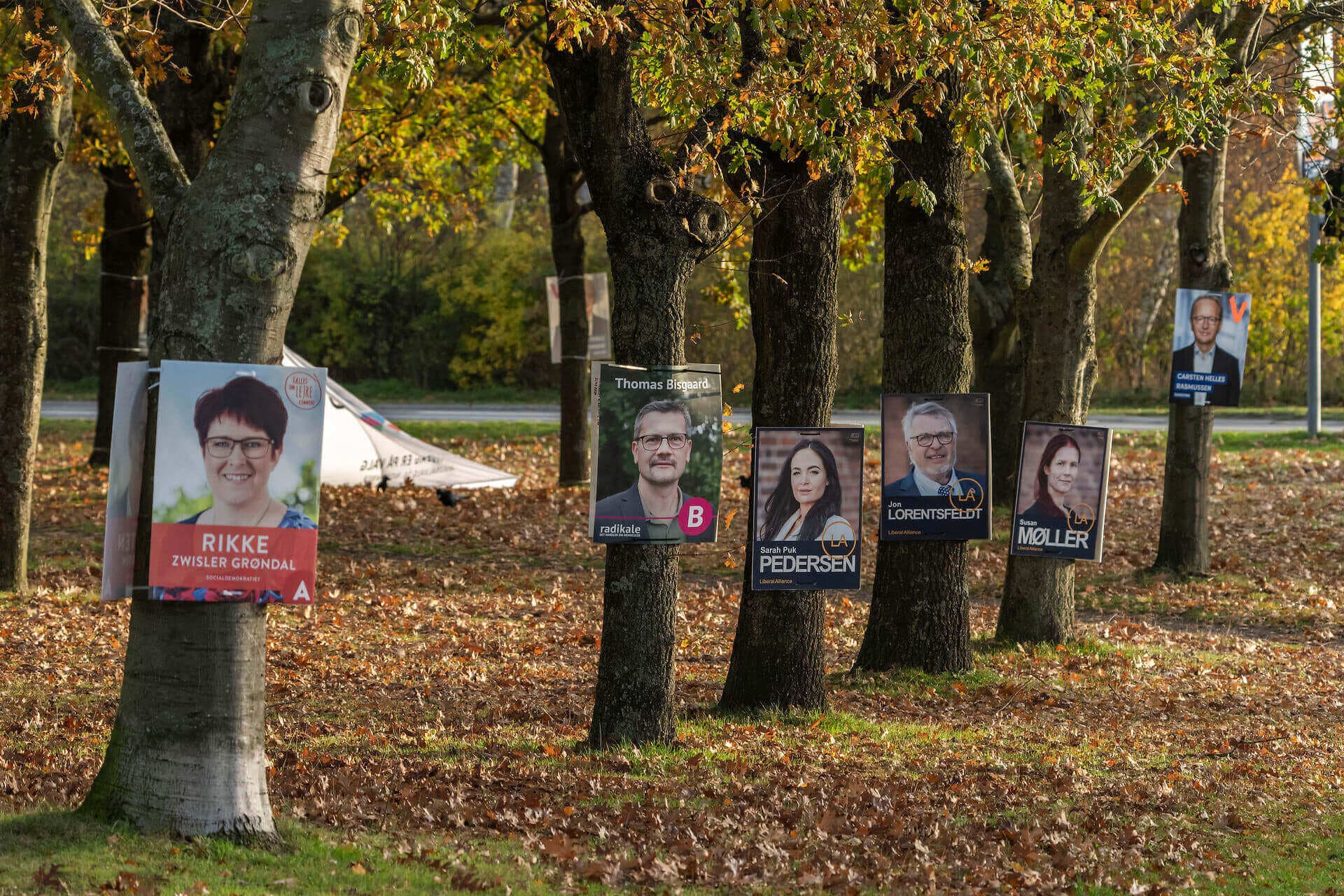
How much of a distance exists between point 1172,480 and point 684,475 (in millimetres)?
8424

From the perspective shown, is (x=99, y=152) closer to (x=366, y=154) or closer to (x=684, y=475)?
(x=366, y=154)

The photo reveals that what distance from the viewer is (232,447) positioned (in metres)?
4.94

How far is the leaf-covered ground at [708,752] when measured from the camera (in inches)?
204

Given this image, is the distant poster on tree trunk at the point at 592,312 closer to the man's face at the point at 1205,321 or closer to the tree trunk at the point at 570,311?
the tree trunk at the point at 570,311

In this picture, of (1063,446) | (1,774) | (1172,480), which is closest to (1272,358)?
(1172,480)

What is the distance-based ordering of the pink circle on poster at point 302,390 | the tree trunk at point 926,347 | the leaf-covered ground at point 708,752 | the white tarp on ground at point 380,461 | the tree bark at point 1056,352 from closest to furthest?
the pink circle on poster at point 302,390 < the leaf-covered ground at point 708,752 < the tree trunk at point 926,347 < the tree bark at point 1056,352 < the white tarp on ground at point 380,461

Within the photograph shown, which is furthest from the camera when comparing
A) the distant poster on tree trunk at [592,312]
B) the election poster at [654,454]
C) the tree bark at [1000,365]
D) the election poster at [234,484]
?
the distant poster on tree trunk at [592,312]

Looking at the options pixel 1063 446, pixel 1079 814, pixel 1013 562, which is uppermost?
pixel 1063 446

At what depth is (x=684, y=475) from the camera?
22.4ft

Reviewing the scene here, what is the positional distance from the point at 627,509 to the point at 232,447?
2287mm

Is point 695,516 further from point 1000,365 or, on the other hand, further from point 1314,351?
point 1314,351

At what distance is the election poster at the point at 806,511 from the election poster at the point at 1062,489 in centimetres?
236

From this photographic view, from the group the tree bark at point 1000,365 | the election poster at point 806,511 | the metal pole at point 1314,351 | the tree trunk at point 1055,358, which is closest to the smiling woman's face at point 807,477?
the election poster at point 806,511

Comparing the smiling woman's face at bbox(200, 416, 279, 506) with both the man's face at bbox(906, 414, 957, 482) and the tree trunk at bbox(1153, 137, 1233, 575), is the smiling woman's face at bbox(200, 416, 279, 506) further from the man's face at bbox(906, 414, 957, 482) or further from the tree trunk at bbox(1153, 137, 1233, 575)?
the tree trunk at bbox(1153, 137, 1233, 575)
